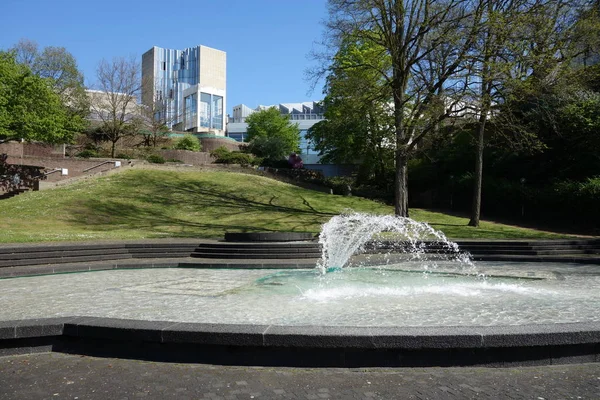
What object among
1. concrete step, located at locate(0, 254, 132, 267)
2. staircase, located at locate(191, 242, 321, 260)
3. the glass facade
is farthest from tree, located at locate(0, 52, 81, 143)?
the glass facade

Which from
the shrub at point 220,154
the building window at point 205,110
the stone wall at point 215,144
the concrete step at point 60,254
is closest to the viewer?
the concrete step at point 60,254

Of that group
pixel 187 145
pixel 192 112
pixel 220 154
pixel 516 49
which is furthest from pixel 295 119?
pixel 516 49

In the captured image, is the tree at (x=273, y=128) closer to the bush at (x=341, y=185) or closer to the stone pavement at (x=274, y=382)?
the bush at (x=341, y=185)

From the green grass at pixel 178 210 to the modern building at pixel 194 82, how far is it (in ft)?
218

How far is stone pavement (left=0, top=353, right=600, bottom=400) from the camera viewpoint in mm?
4738

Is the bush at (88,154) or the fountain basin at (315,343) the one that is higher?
the bush at (88,154)

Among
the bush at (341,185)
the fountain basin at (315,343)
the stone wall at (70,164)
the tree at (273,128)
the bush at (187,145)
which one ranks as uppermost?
the tree at (273,128)

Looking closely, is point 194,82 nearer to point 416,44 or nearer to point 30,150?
point 30,150

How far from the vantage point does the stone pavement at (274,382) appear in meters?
4.74

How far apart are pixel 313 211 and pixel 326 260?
57.1 ft

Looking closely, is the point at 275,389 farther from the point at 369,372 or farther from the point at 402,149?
the point at 402,149

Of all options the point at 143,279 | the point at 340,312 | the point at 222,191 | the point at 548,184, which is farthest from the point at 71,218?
the point at 548,184

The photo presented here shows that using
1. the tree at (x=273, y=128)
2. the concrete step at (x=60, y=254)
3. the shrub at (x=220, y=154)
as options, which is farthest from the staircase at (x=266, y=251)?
the tree at (x=273, y=128)

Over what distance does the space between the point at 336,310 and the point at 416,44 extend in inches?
781
